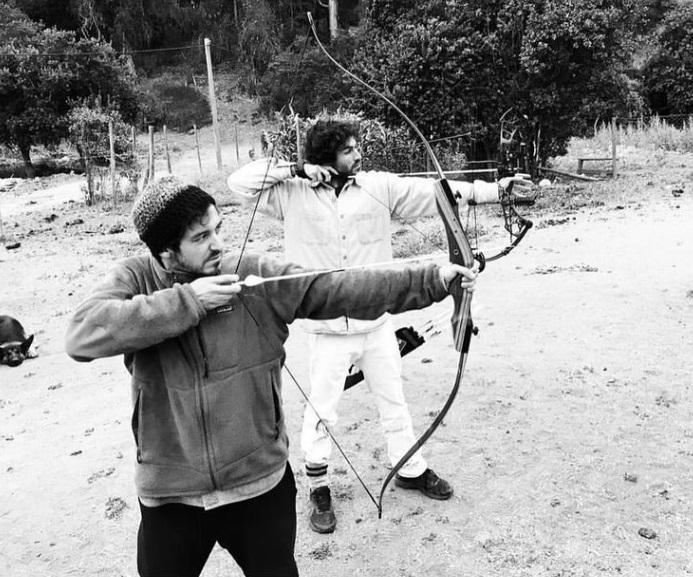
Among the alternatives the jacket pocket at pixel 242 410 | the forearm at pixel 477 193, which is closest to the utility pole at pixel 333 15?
the forearm at pixel 477 193

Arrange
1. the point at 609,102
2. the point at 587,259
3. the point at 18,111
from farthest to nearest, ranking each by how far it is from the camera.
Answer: the point at 18,111 → the point at 609,102 → the point at 587,259

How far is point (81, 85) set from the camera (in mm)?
18125

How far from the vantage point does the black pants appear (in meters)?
1.54

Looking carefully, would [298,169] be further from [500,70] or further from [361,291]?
[500,70]

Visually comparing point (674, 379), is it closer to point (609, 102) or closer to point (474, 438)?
point (474, 438)

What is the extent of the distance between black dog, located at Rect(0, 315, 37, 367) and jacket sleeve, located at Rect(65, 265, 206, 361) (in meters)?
4.75

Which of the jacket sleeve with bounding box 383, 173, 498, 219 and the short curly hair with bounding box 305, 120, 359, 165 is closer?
the short curly hair with bounding box 305, 120, 359, 165

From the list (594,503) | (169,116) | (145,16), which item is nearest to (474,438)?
(594,503)

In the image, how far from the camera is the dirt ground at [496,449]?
2.54 meters

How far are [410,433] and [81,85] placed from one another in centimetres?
1830

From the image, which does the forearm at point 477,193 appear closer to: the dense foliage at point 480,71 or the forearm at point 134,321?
the forearm at point 134,321

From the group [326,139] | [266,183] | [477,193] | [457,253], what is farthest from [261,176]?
[457,253]

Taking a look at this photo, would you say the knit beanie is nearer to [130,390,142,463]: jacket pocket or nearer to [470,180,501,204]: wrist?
[130,390,142,463]: jacket pocket

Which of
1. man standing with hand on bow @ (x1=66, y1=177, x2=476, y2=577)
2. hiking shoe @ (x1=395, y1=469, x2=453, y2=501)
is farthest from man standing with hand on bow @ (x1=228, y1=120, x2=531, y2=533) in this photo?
man standing with hand on bow @ (x1=66, y1=177, x2=476, y2=577)
